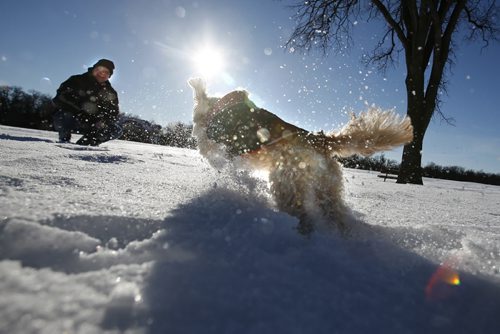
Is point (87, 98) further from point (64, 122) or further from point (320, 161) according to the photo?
point (320, 161)

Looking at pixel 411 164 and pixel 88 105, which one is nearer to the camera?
pixel 88 105

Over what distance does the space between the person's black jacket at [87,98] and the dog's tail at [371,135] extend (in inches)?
240

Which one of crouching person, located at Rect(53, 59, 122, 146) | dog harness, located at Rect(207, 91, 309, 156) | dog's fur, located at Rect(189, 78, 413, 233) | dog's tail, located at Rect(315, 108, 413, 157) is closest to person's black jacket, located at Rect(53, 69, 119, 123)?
crouching person, located at Rect(53, 59, 122, 146)

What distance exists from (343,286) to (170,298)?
644 mm

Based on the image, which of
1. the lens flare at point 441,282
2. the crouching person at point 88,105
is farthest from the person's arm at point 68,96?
the lens flare at point 441,282

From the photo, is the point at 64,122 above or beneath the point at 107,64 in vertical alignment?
beneath

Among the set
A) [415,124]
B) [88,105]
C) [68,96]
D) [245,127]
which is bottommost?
[245,127]

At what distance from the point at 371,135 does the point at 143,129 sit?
16.8 metres

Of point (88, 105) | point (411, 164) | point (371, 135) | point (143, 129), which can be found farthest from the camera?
point (143, 129)

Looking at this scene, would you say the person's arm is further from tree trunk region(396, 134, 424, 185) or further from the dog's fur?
tree trunk region(396, 134, 424, 185)

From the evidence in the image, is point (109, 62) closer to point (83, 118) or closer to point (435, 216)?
point (83, 118)

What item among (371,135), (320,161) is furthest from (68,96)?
(371,135)

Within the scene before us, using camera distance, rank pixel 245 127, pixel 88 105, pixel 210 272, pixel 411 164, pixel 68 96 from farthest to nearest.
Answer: pixel 411 164 < pixel 88 105 < pixel 68 96 < pixel 245 127 < pixel 210 272

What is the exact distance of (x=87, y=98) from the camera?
7.41 meters
